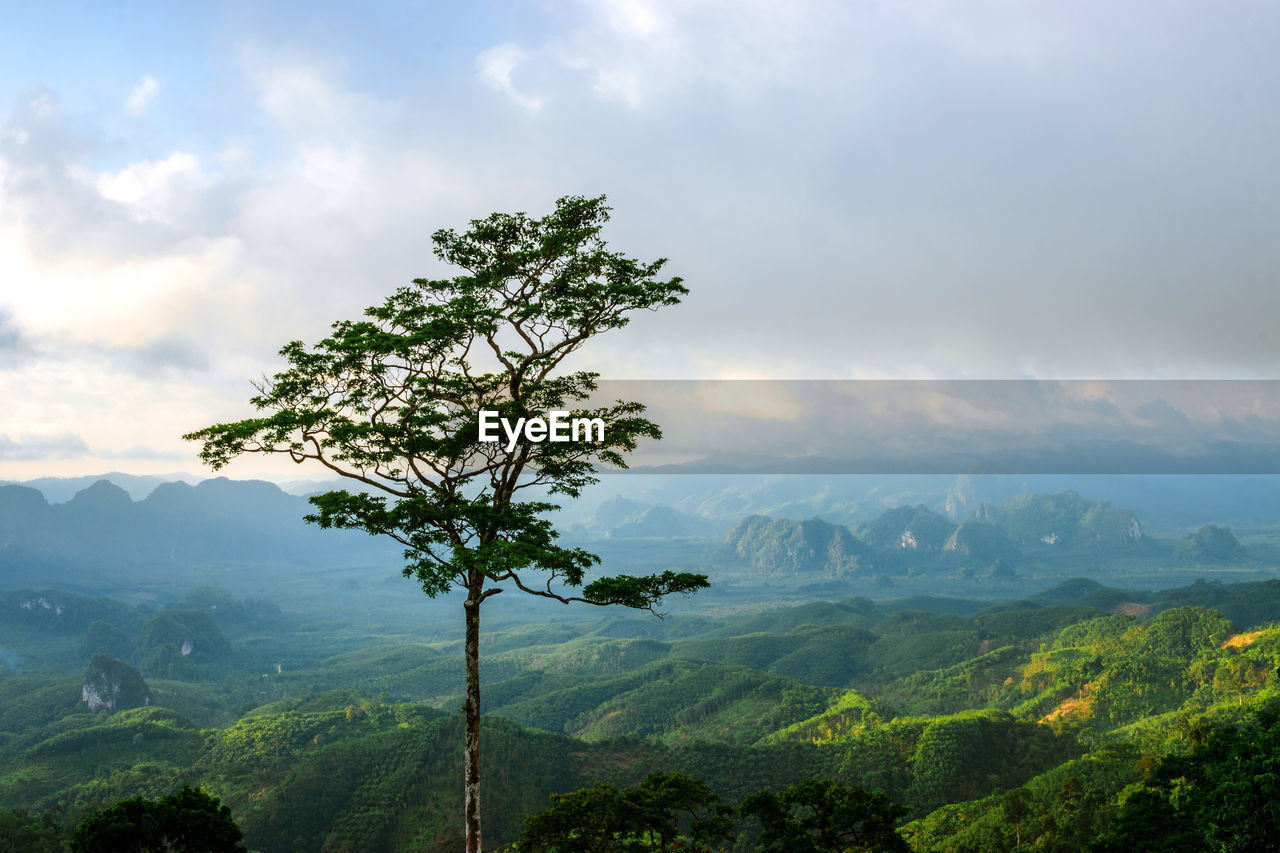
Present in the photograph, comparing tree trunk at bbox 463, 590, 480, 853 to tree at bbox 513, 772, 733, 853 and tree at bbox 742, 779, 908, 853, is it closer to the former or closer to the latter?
tree at bbox 513, 772, 733, 853

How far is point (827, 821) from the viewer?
31.1m

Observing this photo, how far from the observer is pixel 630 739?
110m

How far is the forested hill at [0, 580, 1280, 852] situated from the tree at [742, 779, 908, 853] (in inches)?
1603

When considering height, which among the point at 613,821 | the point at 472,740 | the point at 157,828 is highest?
the point at 472,740

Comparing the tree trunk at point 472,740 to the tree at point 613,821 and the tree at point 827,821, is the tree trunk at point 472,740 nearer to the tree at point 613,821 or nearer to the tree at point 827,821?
the tree at point 613,821

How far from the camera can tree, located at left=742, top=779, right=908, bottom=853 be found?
100 ft

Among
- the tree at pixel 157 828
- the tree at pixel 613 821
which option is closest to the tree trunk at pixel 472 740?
the tree at pixel 613 821

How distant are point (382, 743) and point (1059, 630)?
161 metres

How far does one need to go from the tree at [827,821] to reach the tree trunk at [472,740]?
13650mm

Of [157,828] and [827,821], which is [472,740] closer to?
[157,828]

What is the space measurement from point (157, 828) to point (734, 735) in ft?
407

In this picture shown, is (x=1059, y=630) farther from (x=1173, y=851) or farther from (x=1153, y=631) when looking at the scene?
(x=1173, y=851)

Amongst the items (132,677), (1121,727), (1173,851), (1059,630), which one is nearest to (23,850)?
(1173,851)

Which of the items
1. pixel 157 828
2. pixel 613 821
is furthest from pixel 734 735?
pixel 157 828
